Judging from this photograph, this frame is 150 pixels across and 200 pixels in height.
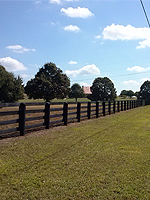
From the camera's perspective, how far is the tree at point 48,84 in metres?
45.8

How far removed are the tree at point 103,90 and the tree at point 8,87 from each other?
1454 inches

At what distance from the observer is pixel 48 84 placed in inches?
1799

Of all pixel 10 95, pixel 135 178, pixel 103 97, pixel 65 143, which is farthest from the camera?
pixel 103 97

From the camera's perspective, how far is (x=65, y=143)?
6.31 m

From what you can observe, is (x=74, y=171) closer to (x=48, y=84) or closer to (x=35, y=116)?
(x=35, y=116)

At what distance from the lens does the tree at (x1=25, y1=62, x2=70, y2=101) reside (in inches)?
1803

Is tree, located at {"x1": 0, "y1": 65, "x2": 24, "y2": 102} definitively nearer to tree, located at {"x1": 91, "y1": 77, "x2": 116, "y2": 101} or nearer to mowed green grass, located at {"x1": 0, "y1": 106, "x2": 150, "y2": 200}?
mowed green grass, located at {"x1": 0, "y1": 106, "x2": 150, "y2": 200}

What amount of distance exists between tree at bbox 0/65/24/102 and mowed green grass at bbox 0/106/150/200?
35.0 meters

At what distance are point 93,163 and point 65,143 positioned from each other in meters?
2.10

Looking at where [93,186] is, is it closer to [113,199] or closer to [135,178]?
[113,199]

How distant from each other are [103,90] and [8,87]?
137 ft

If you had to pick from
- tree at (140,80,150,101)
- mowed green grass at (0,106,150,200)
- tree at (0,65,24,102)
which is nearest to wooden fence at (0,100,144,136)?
mowed green grass at (0,106,150,200)

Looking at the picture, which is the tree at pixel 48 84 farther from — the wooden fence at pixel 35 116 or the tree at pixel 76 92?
the tree at pixel 76 92

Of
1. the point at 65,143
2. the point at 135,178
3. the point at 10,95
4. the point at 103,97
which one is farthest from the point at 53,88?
the point at 135,178
